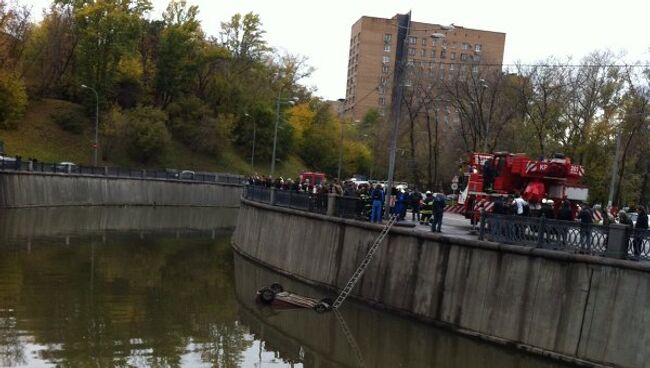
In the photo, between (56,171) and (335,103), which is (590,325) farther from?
(335,103)

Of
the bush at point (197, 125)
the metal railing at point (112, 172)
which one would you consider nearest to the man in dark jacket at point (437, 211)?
the metal railing at point (112, 172)

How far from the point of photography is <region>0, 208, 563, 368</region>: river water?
49.7 feet

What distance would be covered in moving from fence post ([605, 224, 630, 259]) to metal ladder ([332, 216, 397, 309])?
7343mm

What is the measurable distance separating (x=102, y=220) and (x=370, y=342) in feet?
106

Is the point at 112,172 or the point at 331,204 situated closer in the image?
the point at 331,204

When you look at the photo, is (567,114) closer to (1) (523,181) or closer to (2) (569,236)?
(1) (523,181)

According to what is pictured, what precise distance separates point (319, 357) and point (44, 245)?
63.9ft

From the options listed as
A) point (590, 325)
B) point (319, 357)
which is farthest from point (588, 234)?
point (319, 357)

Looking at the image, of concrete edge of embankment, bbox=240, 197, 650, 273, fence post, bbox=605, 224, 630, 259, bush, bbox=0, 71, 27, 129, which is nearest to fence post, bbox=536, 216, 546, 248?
concrete edge of embankment, bbox=240, 197, 650, 273

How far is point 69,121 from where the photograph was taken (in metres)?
68.6

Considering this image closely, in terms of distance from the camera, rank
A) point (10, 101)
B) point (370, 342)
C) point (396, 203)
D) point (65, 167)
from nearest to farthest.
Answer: point (370, 342), point (396, 203), point (65, 167), point (10, 101)

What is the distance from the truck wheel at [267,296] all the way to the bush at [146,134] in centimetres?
5107

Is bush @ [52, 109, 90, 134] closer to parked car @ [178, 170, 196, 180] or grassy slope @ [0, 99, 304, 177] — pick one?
grassy slope @ [0, 99, 304, 177]

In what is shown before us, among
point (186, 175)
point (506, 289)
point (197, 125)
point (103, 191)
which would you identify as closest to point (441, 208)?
point (506, 289)
